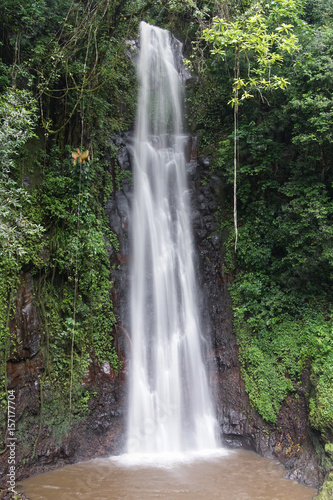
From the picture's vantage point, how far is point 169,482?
5543mm

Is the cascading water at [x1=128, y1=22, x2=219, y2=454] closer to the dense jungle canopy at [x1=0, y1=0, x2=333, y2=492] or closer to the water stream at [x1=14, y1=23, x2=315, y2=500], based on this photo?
the water stream at [x1=14, y1=23, x2=315, y2=500]

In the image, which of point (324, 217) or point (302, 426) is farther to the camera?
point (324, 217)

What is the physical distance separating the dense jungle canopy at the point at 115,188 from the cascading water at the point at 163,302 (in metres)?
0.77

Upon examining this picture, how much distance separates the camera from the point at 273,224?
844 cm

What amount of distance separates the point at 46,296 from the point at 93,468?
10.0 feet

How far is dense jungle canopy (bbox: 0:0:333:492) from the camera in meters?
6.25

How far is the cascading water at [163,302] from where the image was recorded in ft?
24.0

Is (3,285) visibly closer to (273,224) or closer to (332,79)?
(273,224)

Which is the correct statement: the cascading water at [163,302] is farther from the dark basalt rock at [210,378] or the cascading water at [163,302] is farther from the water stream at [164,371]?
the dark basalt rock at [210,378]

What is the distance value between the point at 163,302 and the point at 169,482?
148 inches

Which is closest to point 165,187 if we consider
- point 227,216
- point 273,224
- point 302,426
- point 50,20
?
point 227,216

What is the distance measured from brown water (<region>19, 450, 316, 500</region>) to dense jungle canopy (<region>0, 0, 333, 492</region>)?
858 mm

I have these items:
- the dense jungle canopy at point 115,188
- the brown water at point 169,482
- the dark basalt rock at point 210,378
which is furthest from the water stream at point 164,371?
the dense jungle canopy at point 115,188

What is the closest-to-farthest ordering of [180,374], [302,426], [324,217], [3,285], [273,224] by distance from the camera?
[3,285], [302,426], [324,217], [180,374], [273,224]
